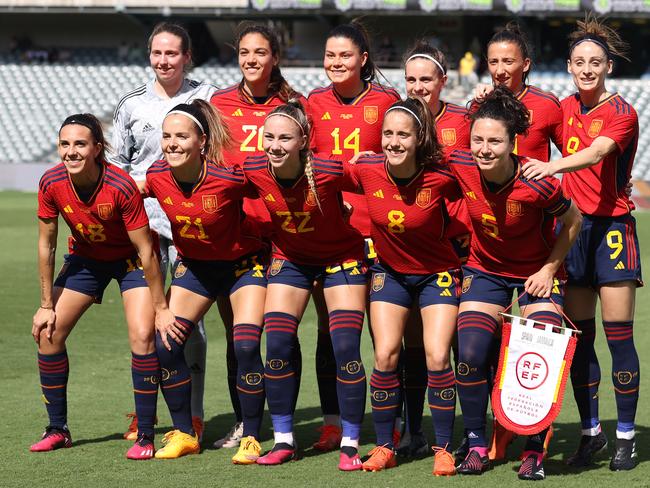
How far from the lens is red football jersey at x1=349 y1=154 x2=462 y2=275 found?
5168 mm

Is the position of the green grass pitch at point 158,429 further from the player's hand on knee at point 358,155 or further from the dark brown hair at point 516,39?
the dark brown hair at point 516,39

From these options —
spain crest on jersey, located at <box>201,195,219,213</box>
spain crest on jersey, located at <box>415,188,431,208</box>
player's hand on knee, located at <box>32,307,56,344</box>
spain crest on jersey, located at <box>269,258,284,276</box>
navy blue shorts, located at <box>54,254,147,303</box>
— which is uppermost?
spain crest on jersey, located at <box>415,188,431,208</box>

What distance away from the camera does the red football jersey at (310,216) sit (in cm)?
523

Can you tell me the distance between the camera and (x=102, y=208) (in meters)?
5.33

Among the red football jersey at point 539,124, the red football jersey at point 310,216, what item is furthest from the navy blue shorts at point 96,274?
the red football jersey at point 539,124

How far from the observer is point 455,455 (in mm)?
5383

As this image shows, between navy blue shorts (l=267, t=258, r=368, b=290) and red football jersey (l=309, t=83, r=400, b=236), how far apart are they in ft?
1.00

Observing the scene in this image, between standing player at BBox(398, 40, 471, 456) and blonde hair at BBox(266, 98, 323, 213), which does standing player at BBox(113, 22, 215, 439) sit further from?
standing player at BBox(398, 40, 471, 456)

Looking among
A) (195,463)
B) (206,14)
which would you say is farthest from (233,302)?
(206,14)

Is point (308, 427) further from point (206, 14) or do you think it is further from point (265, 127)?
point (206, 14)

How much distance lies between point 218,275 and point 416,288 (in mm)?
1022

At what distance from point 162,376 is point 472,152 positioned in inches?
75.9

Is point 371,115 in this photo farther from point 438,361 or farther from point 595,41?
point 438,361

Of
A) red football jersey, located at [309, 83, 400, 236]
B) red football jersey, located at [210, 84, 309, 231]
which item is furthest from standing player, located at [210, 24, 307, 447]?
red football jersey, located at [309, 83, 400, 236]
